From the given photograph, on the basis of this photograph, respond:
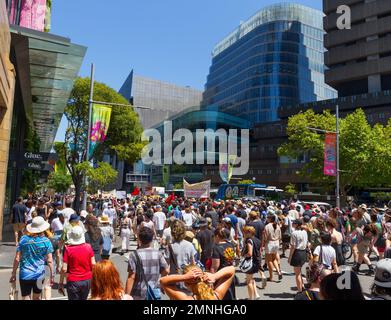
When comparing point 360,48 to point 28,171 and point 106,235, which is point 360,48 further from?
point 106,235

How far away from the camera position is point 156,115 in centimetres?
→ 12488

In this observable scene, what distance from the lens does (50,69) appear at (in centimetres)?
1620

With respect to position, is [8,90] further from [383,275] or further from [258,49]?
[258,49]

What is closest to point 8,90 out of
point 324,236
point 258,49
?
point 324,236

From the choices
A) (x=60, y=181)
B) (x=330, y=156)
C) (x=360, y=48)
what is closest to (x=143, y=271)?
(x=330, y=156)

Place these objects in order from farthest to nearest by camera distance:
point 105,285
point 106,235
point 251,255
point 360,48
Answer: point 360,48, point 106,235, point 251,255, point 105,285

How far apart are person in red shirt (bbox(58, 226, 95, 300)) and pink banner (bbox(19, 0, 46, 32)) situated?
16.0 m

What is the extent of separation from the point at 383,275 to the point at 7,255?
40.2 feet

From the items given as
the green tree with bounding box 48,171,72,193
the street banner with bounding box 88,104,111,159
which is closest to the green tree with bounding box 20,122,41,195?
the street banner with bounding box 88,104,111,159

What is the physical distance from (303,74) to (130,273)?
94578 mm

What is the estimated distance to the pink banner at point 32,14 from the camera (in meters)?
18.2

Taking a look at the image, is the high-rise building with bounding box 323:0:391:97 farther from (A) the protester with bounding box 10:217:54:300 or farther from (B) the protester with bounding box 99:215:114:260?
(A) the protester with bounding box 10:217:54:300

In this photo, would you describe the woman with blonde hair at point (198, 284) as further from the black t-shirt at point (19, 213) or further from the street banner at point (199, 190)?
the street banner at point (199, 190)
